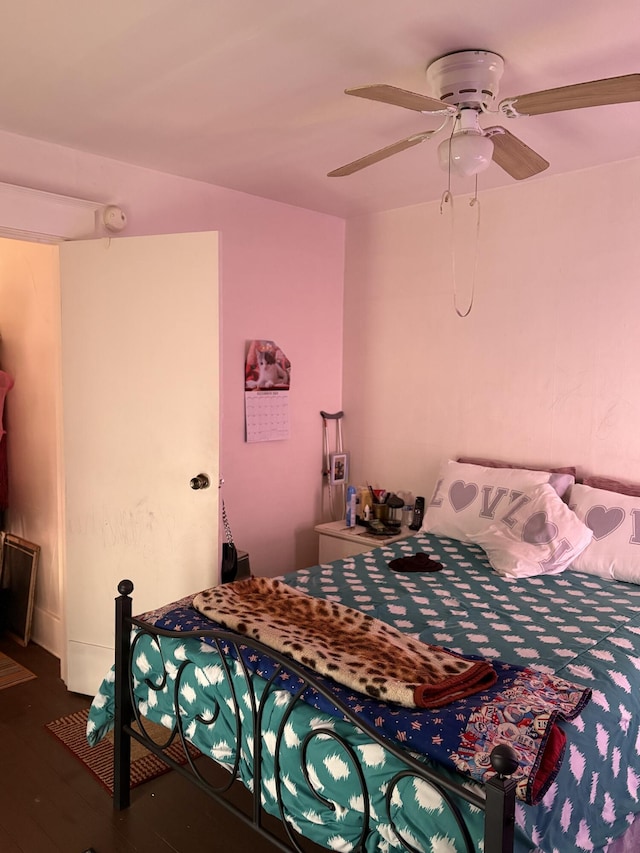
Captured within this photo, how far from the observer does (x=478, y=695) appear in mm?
1682

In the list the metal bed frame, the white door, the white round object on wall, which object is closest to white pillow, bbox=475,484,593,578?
the white door

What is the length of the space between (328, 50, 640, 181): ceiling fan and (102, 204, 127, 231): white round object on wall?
125cm

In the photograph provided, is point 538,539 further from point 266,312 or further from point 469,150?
point 266,312

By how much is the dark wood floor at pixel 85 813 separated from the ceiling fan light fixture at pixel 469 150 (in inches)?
88.6

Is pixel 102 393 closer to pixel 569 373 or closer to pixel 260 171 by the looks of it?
pixel 260 171

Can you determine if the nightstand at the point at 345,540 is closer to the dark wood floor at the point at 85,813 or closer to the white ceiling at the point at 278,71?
the dark wood floor at the point at 85,813

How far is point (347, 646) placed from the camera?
1892 millimetres

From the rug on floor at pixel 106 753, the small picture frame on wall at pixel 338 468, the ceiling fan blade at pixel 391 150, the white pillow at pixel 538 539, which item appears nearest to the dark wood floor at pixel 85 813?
the rug on floor at pixel 106 753

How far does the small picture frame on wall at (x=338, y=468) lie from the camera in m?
4.30

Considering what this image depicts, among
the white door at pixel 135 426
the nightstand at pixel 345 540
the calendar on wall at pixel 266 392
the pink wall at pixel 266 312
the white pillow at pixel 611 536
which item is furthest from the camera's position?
the calendar on wall at pixel 266 392

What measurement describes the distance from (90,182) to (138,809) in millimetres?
2600

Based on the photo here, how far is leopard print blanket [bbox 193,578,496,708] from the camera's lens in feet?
5.41

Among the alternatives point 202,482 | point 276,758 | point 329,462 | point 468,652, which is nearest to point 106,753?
point 202,482

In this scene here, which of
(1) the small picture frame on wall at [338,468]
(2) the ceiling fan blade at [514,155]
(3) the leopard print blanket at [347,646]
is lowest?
(3) the leopard print blanket at [347,646]
